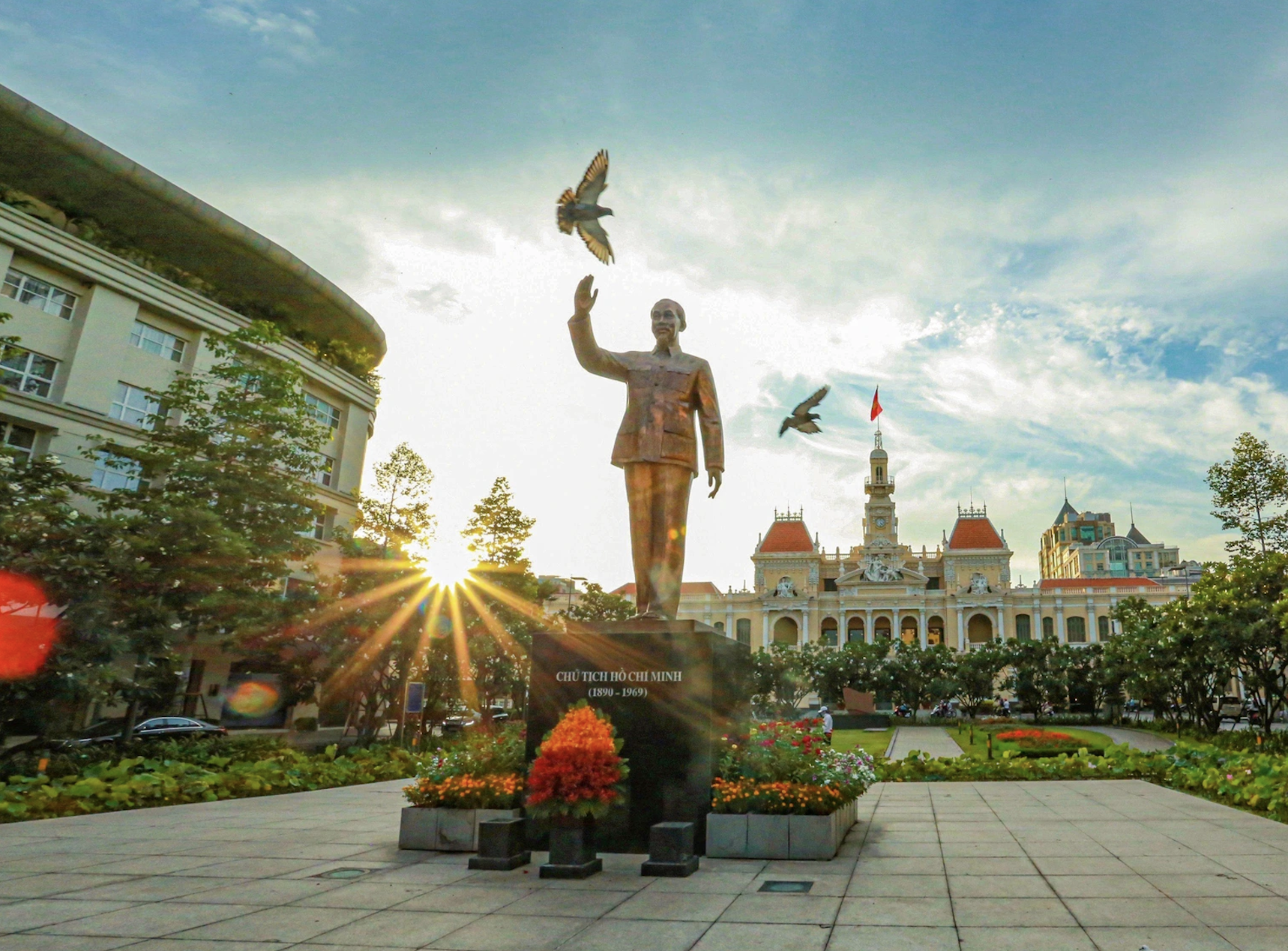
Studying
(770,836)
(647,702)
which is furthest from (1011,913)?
(647,702)

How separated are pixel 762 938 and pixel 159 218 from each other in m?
34.0

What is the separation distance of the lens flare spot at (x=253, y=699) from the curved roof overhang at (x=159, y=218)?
619 inches

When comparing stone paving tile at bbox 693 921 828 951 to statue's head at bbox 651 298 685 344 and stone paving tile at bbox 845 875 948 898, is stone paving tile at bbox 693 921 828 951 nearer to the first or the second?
stone paving tile at bbox 845 875 948 898

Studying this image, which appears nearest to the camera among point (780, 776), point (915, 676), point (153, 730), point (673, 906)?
point (673, 906)

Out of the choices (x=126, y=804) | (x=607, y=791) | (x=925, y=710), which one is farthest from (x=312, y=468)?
(x=925, y=710)

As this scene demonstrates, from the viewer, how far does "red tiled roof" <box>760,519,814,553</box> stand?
337 feet

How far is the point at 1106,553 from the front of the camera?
146125 millimetres

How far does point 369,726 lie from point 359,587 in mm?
4234

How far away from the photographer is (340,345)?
3925 cm

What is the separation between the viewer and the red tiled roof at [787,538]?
10262cm

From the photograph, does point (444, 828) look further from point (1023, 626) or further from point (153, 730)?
point (1023, 626)

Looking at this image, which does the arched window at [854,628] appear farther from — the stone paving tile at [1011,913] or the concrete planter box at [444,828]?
the stone paving tile at [1011,913]

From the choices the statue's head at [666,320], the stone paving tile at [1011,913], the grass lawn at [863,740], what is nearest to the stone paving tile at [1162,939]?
the stone paving tile at [1011,913]

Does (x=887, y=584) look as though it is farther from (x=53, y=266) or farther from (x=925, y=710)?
(x=53, y=266)
